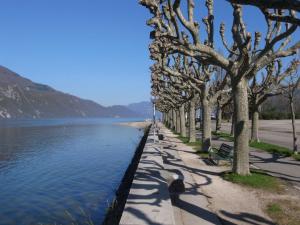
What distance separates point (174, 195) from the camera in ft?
34.2

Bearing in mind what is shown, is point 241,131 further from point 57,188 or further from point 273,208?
point 57,188

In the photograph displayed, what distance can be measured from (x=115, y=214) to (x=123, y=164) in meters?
17.3

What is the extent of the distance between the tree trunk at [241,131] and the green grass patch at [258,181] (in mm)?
332

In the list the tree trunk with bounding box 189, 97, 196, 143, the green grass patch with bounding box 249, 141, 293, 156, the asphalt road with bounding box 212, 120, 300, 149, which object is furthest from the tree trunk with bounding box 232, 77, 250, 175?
the tree trunk with bounding box 189, 97, 196, 143

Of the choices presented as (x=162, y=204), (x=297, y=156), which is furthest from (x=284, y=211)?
(x=297, y=156)

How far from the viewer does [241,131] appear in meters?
13.8

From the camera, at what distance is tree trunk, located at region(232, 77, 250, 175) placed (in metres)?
13.6

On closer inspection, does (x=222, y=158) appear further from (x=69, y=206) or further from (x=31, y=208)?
(x=31, y=208)

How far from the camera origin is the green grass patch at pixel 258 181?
39.2 feet

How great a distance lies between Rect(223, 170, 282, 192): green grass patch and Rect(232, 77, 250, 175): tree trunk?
33cm

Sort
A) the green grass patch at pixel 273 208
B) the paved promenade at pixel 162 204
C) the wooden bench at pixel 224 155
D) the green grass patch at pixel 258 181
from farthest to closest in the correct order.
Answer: the wooden bench at pixel 224 155 → the green grass patch at pixel 258 181 → the green grass patch at pixel 273 208 → the paved promenade at pixel 162 204

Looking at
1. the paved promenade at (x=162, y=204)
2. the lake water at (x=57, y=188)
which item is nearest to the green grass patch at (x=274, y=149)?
the lake water at (x=57, y=188)

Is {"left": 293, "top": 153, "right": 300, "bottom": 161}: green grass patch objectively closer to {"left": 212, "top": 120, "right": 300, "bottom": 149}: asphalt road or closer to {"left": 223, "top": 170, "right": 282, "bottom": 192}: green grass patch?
{"left": 223, "top": 170, "right": 282, "bottom": 192}: green grass patch

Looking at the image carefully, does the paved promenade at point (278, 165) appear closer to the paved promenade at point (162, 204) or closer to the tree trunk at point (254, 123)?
the paved promenade at point (162, 204)
